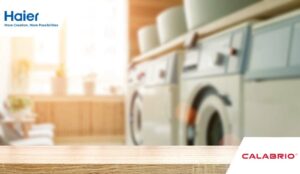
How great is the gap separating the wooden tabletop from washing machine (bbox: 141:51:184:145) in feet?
5.47

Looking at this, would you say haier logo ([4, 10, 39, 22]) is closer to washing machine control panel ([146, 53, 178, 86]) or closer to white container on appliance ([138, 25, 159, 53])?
washing machine control panel ([146, 53, 178, 86])

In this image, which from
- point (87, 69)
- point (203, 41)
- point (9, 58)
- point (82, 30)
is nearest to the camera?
point (203, 41)

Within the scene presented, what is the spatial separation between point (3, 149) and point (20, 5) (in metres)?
0.19

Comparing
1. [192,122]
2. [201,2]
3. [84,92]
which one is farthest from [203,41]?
A: [84,92]

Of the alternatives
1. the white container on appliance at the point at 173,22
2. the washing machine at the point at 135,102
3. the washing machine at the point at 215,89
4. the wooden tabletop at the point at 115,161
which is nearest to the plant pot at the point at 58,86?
the washing machine at the point at 135,102

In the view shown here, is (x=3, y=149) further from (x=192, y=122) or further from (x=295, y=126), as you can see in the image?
(x=192, y=122)

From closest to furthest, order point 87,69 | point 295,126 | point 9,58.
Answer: point 295,126, point 9,58, point 87,69

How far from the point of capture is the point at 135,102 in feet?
11.1

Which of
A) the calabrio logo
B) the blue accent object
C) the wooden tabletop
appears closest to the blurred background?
the blue accent object

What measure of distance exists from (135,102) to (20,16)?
2.91 metres

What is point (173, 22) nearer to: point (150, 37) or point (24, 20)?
point (150, 37)

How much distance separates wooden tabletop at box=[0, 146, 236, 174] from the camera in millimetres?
450

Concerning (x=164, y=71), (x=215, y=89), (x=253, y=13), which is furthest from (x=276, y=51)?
(x=164, y=71)

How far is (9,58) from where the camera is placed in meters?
4.57
